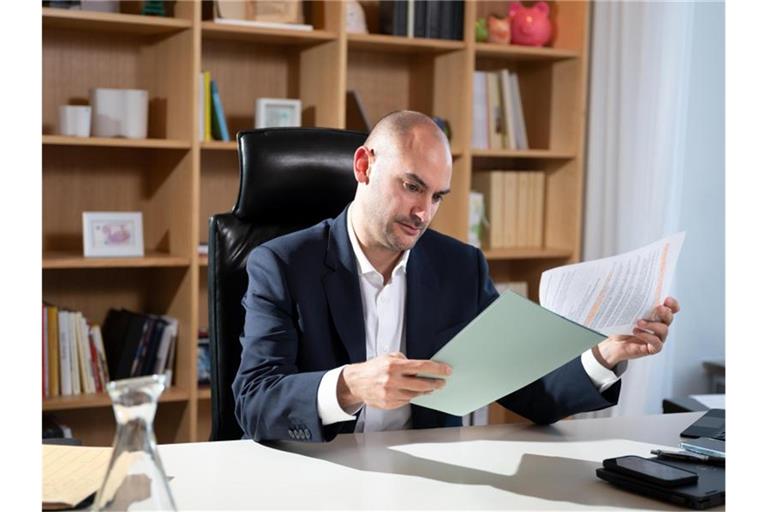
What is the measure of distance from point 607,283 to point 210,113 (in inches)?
79.4

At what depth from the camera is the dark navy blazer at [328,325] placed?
1.57 m

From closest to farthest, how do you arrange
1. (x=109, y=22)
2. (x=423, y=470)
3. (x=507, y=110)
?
(x=423, y=470) < (x=109, y=22) < (x=507, y=110)

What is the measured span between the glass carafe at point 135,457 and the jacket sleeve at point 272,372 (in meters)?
0.60

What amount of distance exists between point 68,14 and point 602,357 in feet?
6.70

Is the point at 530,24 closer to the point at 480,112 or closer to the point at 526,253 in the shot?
the point at 480,112

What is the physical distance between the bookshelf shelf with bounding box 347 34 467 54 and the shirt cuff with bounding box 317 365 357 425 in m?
2.01

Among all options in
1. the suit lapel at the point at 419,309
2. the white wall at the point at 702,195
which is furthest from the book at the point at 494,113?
the suit lapel at the point at 419,309

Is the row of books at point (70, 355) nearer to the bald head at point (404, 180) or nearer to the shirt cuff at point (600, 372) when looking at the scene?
the bald head at point (404, 180)

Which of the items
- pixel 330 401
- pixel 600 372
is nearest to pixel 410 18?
pixel 600 372

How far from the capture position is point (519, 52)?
142 inches

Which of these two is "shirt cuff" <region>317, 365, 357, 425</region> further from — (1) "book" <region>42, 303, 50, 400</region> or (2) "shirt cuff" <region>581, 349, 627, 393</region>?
(1) "book" <region>42, 303, 50, 400</region>

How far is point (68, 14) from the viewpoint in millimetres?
2965
